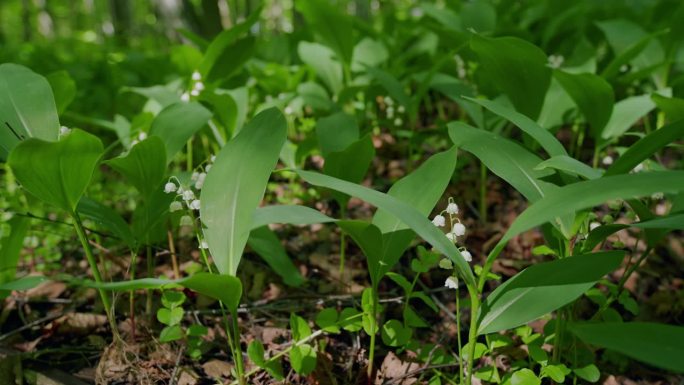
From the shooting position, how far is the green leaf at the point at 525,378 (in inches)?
55.4

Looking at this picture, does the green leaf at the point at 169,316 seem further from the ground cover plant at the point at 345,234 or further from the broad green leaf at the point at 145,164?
the broad green leaf at the point at 145,164

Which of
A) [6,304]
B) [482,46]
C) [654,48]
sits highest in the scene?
[482,46]

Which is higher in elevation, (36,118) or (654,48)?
(36,118)

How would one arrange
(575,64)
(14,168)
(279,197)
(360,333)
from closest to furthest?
(14,168) < (360,333) < (279,197) < (575,64)

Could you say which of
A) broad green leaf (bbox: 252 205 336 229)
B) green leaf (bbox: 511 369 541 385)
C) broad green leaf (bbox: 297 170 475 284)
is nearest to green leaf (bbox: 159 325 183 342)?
broad green leaf (bbox: 252 205 336 229)

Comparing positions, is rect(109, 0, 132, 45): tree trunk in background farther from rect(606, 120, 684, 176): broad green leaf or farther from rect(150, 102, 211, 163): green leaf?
rect(606, 120, 684, 176): broad green leaf

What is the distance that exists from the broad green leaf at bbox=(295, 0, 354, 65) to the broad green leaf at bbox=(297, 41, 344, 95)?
21 cm

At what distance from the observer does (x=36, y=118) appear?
1.70 meters

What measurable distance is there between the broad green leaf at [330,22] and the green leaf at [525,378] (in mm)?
2061

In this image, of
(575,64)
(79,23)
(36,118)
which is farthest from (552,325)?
(79,23)

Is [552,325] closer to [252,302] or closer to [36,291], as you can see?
[252,302]

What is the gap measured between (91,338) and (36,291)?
45 cm

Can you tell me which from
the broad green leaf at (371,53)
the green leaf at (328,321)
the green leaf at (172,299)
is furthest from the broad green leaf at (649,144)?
the broad green leaf at (371,53)

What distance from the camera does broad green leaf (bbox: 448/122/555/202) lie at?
1539 mm
